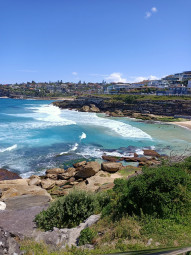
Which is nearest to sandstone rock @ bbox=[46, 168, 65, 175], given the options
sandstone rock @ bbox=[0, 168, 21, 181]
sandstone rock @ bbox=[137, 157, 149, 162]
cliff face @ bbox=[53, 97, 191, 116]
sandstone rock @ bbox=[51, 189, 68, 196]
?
sandstone rock @ bbox=[0, 168, 21, 181]

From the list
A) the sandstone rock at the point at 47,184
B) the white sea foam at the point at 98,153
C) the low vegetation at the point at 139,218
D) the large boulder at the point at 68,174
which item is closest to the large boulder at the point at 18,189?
the sandstone rock at the point at 47,184

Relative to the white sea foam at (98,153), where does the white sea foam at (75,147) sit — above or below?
above

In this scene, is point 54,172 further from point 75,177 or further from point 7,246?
point 7,246

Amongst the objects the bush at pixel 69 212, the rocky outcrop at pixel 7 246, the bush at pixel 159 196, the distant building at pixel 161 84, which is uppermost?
the distant building at pixel 161 84

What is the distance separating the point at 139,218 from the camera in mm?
6781

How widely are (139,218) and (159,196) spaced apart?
1088 mm

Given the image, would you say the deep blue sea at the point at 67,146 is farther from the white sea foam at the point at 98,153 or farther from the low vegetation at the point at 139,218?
the low vegetation at the point at 139,218

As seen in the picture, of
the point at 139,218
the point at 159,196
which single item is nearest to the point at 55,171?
the point at 139,218

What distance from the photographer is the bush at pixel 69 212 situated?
28.7 feet

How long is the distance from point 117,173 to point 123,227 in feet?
43.2

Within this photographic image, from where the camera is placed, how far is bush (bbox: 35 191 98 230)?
28.7ft

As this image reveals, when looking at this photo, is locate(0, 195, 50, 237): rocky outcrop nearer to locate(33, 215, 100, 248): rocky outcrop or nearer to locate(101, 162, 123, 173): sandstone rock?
locate(33, 215, 100, 248): rocky outcrop

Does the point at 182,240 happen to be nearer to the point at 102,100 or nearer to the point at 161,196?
the point at 161,196

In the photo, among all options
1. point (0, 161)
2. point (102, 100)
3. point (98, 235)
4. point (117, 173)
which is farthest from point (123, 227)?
point (102, 100)
